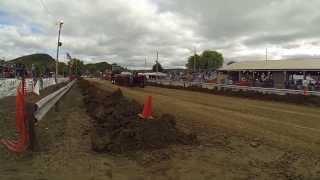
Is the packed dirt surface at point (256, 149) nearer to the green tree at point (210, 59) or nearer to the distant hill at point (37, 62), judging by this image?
the distant hill at point (37, 62)

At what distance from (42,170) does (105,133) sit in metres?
3.47

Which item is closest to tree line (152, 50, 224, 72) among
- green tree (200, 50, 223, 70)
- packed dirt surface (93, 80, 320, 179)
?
green tree (200, 50, 223, 70)

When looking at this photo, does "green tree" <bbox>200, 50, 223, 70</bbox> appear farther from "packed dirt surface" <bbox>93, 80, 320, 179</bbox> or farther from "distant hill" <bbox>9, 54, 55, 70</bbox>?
"packed dirt surface" <bbox>93, 80, 320, 179</bbox>

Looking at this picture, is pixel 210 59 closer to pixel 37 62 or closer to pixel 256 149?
pixel 37 62

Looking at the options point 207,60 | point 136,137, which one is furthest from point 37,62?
point 136,137

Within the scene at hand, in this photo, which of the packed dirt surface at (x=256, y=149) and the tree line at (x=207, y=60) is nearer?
the packed dirt surface at (x=256, y=149)

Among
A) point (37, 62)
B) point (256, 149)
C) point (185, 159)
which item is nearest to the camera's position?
point (185, 159)

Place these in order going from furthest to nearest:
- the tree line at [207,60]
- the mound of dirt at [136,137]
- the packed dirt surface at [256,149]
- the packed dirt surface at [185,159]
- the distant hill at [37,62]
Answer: the tree line at [207,60]
the distant hill at [37,62]
the mound of dirt at [136,137]
the packed dirt surface at [256,149]
the packed dirt surface at [185,159]

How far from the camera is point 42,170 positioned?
775cm

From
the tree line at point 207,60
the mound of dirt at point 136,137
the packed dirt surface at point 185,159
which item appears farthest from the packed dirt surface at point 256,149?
the tree line at point 207,60

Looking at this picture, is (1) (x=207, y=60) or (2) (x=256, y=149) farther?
(1) (x=207, y=60)

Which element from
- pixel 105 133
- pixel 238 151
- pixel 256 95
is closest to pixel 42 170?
pixel 105 133

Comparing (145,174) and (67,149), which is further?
(67,149)

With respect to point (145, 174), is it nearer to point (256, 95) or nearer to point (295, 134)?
point (295, 134)
